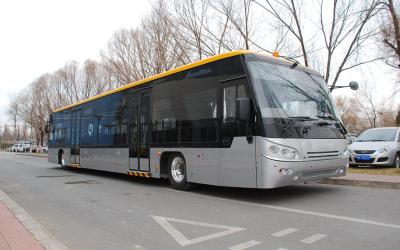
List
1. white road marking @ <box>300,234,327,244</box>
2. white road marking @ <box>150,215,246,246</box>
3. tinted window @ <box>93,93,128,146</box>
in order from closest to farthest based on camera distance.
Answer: white road marking @ <box>300,234,327,244</box>, white road marking @ <box>150,215,246,246</box>, tinted window @ <box>93,93,128,146</box>

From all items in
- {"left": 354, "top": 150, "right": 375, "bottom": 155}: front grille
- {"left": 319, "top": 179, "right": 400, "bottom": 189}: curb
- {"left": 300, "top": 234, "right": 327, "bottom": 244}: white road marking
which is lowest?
{"left": 300, "top": 234, "right": 327, "bottom": 244}: white road marking

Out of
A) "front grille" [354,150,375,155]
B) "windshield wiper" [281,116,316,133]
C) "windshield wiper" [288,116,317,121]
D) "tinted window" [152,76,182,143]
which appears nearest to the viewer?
"windshield wiper" [281,116,316,133]

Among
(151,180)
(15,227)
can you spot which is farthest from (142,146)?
(15,227)

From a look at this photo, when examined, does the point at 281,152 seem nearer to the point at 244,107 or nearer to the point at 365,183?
the point at 244,107

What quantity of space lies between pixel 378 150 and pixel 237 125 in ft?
26.6

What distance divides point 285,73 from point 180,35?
13590 mm

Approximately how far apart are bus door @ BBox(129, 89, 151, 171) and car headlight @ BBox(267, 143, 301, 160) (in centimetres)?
465

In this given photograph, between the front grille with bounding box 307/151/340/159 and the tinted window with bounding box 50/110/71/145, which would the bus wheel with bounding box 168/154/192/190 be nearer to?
the front grille with bounding box 307/151/340/159

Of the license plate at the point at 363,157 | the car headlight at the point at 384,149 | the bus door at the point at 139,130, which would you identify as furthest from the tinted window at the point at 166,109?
the car headlight at the point at 384,149

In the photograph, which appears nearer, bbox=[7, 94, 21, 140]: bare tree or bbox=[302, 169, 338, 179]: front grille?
bbox=[302, 169, 338, 179]: front grille

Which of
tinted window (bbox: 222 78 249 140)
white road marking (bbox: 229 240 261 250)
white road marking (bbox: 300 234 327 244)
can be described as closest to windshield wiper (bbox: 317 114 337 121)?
tinted window (bbox: 222 78 249 140)

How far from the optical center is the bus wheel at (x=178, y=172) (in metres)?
9.90

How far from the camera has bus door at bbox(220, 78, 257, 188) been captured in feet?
25.5

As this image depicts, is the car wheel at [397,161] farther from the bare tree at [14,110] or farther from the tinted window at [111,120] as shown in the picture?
the bare tree at [14,110]
